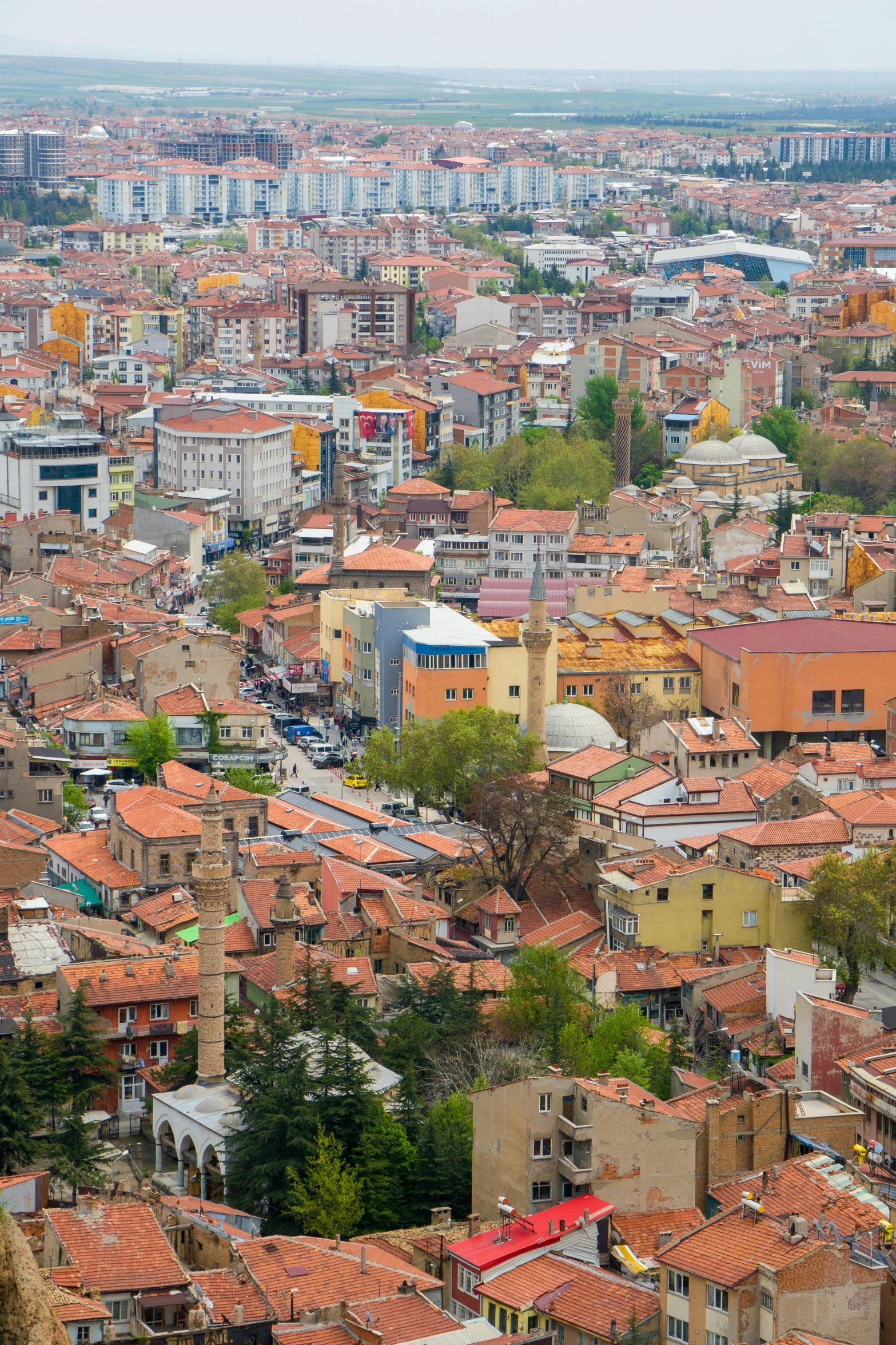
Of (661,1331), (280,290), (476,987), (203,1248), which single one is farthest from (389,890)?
(280,290)

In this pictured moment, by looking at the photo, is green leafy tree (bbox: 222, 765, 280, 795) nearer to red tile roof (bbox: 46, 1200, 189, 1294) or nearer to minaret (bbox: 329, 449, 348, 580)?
minaret (bbox: 329, 449, 348, 580)

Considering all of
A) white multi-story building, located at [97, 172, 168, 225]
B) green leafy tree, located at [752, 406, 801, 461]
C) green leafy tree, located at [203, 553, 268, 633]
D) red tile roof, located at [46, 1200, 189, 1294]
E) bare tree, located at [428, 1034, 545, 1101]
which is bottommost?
green leafy tree, located at [203, 553, 268, 633]

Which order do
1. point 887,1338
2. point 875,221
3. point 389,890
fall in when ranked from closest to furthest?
point 887,1338 → point 389,890 → point 875,221

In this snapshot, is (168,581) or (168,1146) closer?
(168,1146)

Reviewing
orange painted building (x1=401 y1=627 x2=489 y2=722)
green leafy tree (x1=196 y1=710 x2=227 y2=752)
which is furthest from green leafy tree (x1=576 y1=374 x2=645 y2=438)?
green leafy tree (x1=196 y1=710 x2=227 y2=752)

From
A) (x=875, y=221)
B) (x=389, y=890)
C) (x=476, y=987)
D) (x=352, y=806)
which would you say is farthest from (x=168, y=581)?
(x=875, y=221)

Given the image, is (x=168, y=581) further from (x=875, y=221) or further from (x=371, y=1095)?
(x=875, y=221)

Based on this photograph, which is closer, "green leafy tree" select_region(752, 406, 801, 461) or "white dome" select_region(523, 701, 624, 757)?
"white dome" select_region(523, 701, 624, 757)

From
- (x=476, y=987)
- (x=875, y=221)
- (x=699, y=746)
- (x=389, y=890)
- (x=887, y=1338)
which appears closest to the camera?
(x=887, y=1338)

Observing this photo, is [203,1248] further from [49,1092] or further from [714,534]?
[714,534]
